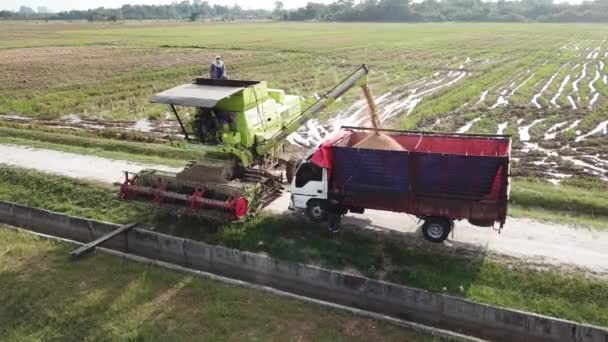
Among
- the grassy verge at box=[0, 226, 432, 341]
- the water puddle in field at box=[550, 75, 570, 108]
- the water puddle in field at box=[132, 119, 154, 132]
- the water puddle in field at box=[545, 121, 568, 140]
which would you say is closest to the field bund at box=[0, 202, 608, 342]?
the grassy verge at box=[0, 226, 432, 341]

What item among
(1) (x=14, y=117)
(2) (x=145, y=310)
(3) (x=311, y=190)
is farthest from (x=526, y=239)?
(1) (x=14, y=117)

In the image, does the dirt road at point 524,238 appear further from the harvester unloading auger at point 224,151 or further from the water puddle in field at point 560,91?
the water puddle in field at point 560,91

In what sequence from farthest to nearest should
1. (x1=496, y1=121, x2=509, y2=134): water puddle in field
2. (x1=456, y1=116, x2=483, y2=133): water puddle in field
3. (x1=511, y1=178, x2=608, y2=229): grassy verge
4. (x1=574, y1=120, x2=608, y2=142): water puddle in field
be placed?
(x1=456, y1=116, x2=483, y2=133): water puddle in field → (x1=496, y1=121, x2=509, y2=134): water puddle in field → (x1=574, y1=120, x2=608, y2=142): water puddle in field → (x1=511, y1=178, x2=608, y2=229): grassy verge

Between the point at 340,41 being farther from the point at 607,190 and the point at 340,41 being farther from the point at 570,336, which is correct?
the point at 570,336

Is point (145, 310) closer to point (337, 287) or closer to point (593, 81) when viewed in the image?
point (337, 287)

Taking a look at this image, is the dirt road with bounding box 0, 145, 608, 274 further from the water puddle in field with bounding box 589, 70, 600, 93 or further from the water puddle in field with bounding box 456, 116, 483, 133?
the water puddle in field with bounding box 589, 70, 600, 93

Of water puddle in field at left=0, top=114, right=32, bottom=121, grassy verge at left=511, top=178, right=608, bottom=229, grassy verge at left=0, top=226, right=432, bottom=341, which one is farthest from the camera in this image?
water puddle in field at left=0, top=114, right=32, bottom=121
